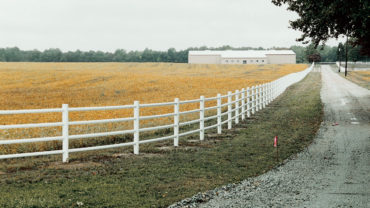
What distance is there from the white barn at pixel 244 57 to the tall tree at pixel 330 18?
125164 mm

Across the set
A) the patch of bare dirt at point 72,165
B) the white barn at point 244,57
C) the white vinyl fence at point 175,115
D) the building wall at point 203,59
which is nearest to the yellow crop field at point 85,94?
the white vinyl fence at point 175,115

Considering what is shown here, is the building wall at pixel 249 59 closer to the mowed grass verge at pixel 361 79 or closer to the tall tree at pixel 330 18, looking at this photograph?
the mowed grass verge at pixel 361 79

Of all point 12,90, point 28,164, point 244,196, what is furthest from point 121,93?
point 244,196

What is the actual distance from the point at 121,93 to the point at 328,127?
25852mm

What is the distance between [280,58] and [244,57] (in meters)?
13.0

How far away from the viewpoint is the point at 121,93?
41250 millimetres

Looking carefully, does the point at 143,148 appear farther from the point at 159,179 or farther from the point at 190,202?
the point at 190,202

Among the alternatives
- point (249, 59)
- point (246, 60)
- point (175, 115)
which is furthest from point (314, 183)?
point (246, 60)

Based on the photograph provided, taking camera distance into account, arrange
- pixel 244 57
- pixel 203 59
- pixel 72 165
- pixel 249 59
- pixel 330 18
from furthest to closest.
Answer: pixel 203 59 → pixel 244 57 → pixel 249 59 → pixel 330 18 → pixel 72 165

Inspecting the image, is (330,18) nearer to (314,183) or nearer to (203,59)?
(314,183)

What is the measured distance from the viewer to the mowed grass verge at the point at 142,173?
306 inches

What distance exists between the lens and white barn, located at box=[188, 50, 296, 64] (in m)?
148

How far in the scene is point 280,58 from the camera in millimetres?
152500

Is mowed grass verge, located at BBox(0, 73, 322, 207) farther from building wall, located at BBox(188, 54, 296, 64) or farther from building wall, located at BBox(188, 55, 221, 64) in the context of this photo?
building wall, located at BBox(188, 55, 221, 64)
